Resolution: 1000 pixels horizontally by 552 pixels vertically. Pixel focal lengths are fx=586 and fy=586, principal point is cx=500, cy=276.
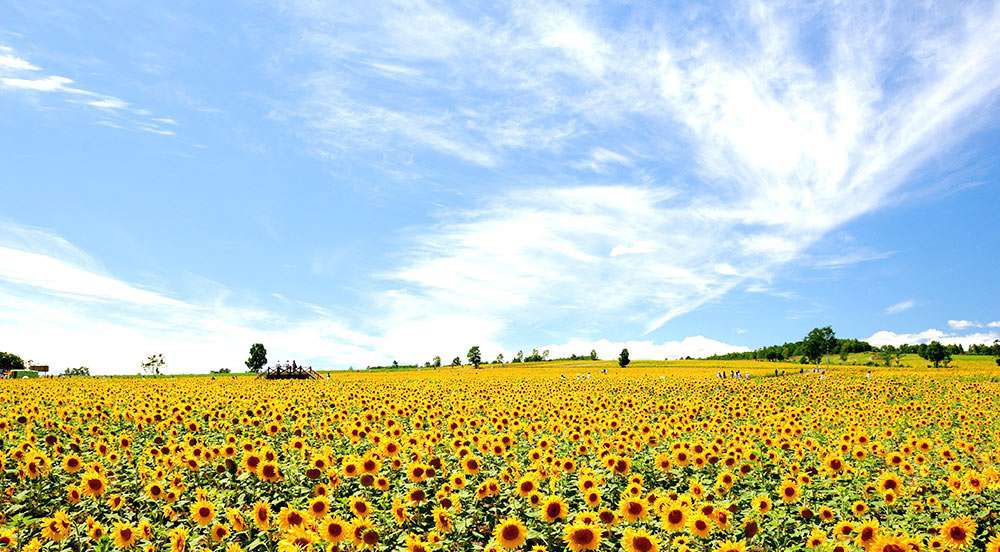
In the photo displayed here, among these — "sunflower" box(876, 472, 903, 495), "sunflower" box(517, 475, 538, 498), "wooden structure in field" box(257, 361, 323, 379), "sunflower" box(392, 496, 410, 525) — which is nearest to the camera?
"sunflower" box(392, 496, 410, 525)

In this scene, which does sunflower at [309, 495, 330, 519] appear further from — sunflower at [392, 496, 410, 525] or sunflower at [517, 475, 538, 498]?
sunflower at [517, 475, 538, 498]

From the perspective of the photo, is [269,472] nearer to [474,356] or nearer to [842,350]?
[474,356]

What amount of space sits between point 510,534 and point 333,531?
1971 mm

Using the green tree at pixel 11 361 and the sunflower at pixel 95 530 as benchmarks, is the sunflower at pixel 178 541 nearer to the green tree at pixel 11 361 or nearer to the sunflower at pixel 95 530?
the sunflower at pixel 95 530

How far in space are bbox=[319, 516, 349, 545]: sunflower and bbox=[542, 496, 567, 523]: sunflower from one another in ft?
8.15

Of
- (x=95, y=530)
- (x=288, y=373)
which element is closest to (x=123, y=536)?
(x=95, y=530)

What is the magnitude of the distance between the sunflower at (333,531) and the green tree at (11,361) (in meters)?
160

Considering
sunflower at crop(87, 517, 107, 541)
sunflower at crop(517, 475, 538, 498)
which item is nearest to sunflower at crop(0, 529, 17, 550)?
sunflower at crop(87, 517, 107, 541)

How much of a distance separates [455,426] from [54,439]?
8.86 metres

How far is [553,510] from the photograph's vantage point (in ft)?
24.5

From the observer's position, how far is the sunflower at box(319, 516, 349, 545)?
635cm

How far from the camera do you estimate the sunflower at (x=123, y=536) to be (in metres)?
6.92

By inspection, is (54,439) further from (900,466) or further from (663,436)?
(900,466)

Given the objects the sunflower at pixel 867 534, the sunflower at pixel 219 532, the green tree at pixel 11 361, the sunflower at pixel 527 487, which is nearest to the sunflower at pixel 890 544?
the sunflower at pixel 867 534
